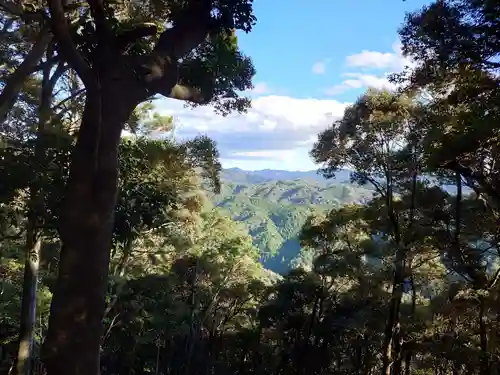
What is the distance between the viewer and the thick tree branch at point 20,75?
511 centimetres

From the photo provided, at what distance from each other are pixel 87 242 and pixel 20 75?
9.50ft

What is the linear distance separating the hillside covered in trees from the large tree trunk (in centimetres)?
1

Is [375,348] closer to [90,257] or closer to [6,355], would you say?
[6,355]

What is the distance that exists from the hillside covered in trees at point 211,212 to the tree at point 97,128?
0.01m

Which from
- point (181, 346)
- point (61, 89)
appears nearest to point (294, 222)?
point (181, 346)

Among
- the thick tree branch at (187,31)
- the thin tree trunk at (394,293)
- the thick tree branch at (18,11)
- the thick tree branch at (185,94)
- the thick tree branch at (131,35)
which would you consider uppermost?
the thick tree branch at (18,11)

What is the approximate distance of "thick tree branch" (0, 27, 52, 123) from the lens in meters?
5.11

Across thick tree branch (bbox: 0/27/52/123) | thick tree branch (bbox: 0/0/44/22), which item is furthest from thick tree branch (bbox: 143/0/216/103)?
thick tree branch (bbox: 0/27/52/123)

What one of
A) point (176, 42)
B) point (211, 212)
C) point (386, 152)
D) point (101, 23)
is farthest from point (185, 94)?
point (211, 212)

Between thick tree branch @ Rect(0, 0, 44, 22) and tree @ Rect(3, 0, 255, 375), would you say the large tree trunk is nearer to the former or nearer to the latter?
tree @ Rect(3, 0, 255, 375)

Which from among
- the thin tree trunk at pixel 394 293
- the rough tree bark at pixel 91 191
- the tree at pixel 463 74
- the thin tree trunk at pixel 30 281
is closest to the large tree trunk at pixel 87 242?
the rough tree bark at pixel 91 191

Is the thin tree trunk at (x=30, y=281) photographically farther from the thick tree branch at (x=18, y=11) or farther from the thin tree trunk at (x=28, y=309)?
the thick tree branch at (x=18, y=11)

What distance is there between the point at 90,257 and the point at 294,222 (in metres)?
155

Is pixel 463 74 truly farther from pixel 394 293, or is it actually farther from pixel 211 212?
pixel 211 212
